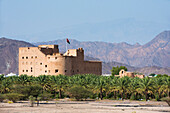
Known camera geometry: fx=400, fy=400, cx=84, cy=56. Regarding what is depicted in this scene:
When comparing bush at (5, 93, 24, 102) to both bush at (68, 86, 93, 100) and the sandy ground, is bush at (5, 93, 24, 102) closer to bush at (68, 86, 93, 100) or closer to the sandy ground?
the sandy ground

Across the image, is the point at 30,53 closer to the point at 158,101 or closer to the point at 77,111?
the point at 158,101

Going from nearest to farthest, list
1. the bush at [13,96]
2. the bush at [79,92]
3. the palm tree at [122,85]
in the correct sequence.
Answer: the bush at [13,96], the bush at [79,92], the palm tree at [122,85]

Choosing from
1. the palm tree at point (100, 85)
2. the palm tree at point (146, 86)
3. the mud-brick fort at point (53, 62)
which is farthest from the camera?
the mud-brick fort at point (53, 62)

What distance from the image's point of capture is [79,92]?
8581 centimetres

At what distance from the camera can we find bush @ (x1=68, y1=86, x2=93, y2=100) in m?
85.8

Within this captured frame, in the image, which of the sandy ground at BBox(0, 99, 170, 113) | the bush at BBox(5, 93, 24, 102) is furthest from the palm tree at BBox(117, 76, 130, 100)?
the bush at BBox(5, 93, 24, 102)

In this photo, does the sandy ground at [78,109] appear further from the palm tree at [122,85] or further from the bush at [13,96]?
the palm tree at [122,85]

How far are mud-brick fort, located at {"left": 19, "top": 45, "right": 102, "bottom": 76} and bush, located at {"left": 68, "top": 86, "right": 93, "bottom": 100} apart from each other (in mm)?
31832

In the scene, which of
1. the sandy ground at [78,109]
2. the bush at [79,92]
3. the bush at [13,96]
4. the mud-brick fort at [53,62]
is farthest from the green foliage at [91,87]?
the mud-brick fort at [53,62]

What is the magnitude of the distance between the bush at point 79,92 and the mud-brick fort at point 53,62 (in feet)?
104

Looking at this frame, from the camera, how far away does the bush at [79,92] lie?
281ft

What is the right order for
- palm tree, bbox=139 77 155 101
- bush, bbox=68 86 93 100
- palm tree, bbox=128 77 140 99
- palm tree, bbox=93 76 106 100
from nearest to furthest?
bush, bbox=68 86 93 100
palm tree, bbox=139 77 155 101
palm tree, bbox=93 76 106 100
palm tree, bbox=128 77 140 99

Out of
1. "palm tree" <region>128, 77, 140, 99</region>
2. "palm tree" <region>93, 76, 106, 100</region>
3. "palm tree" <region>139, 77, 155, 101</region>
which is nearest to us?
"palm tree" <region>139, 77, 155, 101</region>

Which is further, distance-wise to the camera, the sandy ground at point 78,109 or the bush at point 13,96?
the bush at point 13,96
